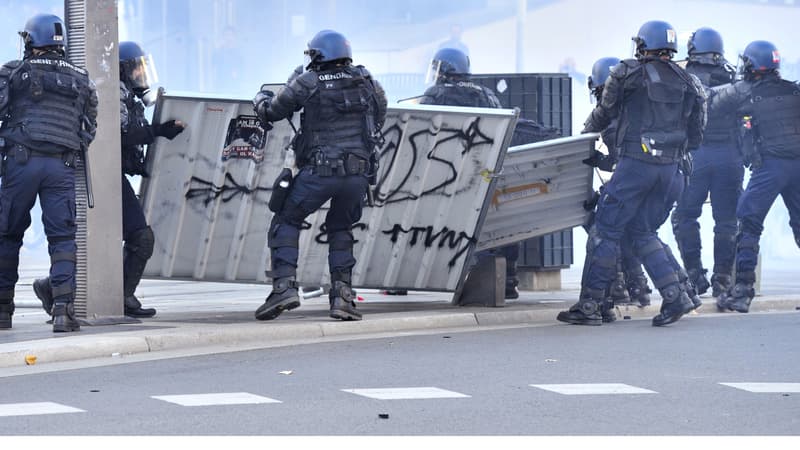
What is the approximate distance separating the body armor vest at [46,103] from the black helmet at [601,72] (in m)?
4.28

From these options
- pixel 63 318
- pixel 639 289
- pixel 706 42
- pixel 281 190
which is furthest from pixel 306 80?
pixel 706 42

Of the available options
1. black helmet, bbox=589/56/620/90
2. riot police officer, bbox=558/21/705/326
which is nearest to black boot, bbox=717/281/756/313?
riot police officer, bbox=558/21/705/326

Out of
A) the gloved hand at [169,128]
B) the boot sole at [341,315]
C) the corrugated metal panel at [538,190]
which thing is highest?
the gloved hand at [169,128]

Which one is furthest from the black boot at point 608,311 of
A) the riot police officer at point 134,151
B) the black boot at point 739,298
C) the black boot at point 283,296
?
the riot police officer at point 134,151

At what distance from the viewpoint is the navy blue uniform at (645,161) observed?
995 centimetres

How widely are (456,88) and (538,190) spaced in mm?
1539

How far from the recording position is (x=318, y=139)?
924 centimetres

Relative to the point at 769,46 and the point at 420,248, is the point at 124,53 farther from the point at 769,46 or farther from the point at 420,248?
the point at 769,46

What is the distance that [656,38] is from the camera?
9984mm

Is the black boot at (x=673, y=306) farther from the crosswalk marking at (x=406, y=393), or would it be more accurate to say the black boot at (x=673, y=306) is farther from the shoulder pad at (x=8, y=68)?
the shoulder pad at (x=8, y=68)

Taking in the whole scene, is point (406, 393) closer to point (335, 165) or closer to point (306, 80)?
point (335, 165)

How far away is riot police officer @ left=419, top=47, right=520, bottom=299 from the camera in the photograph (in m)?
12.0

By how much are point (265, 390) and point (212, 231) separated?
3.90 meters

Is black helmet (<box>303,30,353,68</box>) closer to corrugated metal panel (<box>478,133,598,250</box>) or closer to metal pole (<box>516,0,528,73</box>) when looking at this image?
corrugated metal panel (<box>478,133,598,250</box>)
